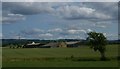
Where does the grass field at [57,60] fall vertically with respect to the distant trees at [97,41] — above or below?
below

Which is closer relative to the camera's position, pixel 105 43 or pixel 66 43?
pixel 105 43

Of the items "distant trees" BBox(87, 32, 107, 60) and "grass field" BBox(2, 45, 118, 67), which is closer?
"grass field" BBox(2, 45, 118, 67)

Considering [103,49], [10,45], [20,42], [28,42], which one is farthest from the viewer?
[28,42]

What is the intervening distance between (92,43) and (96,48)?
1603mm

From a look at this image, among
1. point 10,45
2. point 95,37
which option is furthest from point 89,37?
point 10,45

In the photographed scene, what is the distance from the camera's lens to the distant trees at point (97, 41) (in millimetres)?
77688

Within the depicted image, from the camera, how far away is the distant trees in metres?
77.7

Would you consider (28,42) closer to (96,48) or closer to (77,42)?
(77,42)

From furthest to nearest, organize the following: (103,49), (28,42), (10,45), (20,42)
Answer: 1. (28,42)
2. (20,42)
3. (10,45)
4. (103,49)

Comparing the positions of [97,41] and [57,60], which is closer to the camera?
[57,60]

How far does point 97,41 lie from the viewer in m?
77.7

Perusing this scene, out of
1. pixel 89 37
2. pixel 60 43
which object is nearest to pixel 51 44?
pixel 60 43

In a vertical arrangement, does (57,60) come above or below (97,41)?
below

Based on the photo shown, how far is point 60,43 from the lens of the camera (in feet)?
527
